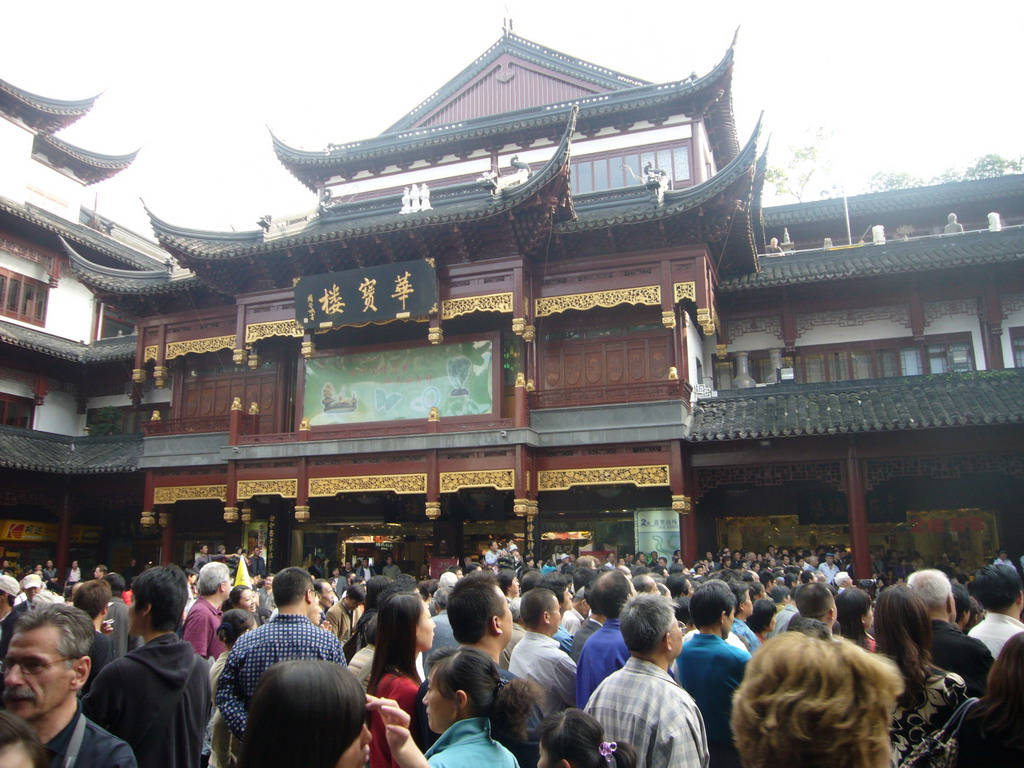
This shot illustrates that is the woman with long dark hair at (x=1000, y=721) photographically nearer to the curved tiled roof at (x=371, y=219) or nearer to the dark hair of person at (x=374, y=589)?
the dark hair of person at (x=374, y=589)

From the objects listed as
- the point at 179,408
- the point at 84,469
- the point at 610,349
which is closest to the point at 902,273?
the point at 610,349

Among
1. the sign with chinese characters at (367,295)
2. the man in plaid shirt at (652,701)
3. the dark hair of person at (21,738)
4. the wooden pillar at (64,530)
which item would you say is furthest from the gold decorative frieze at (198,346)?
the dark hair of person at (21,738)

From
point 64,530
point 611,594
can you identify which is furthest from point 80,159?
point 611,594

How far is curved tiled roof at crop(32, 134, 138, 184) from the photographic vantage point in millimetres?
25797

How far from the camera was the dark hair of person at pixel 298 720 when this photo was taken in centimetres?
192

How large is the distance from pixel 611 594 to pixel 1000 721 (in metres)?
2.31

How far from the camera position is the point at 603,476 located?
1548 cm

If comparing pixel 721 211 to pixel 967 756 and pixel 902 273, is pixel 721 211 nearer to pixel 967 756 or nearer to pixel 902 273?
pixel 902 273

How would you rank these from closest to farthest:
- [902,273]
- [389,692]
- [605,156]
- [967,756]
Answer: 1. [967,756]
2. [389,692]
3. [902,273]
4. [605,156]

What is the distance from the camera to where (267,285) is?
18.5 m

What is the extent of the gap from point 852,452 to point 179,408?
16.0 metres

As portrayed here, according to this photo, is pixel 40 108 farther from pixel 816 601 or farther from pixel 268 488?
pixel 816 601

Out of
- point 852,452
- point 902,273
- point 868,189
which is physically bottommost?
point 852,452

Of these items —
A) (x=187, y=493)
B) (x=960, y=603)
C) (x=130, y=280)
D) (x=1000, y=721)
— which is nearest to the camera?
(x=1000, y=721)
